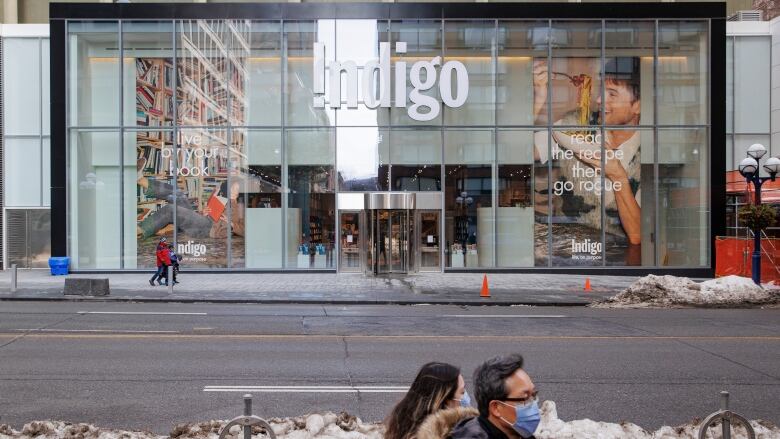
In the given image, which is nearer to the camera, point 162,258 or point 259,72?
point 162,258

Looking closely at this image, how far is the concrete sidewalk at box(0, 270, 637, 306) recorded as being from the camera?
18938mm

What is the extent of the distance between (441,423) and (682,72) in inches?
1088

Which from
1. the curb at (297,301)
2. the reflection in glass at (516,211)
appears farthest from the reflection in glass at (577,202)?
the curb at (297,301)

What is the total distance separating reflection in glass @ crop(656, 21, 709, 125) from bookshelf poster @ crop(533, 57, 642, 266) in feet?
3.62

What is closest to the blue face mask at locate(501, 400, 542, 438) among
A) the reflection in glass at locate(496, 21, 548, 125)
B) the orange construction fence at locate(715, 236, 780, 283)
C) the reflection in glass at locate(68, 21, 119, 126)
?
the orange construction fence at locate(715, 236, 780, 283)

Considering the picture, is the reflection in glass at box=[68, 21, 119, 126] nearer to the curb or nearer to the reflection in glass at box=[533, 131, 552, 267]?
the curb

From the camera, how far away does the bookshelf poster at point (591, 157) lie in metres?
27.1

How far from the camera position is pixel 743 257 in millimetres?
24031

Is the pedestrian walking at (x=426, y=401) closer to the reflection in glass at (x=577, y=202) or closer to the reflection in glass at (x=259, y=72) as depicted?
the reflection in glass at (x=577, y=202)

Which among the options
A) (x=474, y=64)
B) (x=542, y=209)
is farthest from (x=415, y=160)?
(x=542, y=209)

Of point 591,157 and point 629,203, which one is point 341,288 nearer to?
point 591,157

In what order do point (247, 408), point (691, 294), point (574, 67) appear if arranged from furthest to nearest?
point (574, 67) < point (691, 294) < point (247, 408)

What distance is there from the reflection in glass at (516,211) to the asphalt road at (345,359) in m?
10.3

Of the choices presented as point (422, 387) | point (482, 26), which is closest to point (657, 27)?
point (482, 26)
